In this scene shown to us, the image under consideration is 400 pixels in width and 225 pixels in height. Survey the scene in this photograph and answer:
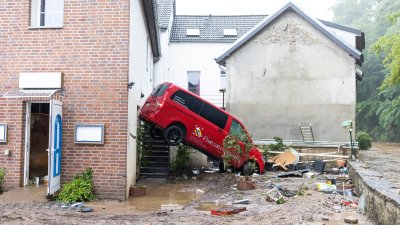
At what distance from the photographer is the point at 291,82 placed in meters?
18.7

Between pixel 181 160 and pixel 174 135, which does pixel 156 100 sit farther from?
pixel 181 160

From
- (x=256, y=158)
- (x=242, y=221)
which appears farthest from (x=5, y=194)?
(x=256, y=158)

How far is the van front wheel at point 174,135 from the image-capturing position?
41.4 feet

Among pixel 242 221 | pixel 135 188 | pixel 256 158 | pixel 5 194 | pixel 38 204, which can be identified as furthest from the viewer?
pixel 256 158

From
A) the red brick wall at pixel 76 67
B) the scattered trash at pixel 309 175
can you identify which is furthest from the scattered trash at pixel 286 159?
the red brick wall at pixel 76 67

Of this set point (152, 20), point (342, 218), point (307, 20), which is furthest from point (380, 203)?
point (307, 20)

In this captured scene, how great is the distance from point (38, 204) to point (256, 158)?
7.78 meters

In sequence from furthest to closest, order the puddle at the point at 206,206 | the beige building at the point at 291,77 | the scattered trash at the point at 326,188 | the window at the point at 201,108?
the beige building at the point at 291,77 → the window at the point at 201,108 → the scattered trash at the point at 326,188 → the puddle at the point at 206,206

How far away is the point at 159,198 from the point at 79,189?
2046mm

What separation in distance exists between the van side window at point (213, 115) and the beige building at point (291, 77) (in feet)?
17.6

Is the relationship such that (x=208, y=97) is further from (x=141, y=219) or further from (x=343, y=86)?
(x=141, y=219)

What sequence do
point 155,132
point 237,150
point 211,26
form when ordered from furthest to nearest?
point 211,26
point 155,132
point 237,150

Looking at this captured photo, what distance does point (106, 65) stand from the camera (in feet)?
33.2

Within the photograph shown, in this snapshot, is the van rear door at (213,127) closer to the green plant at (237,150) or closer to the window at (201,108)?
the window at (201,108)
